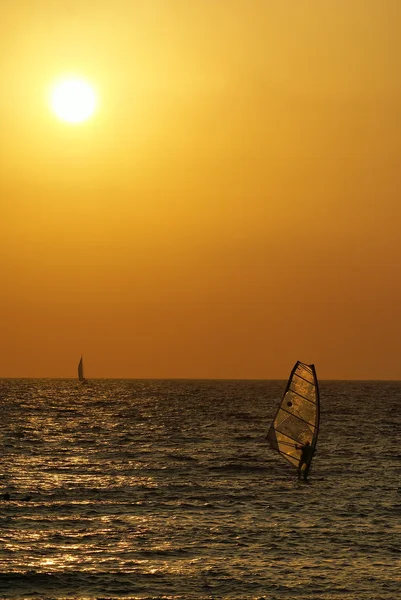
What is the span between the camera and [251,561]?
32750mm

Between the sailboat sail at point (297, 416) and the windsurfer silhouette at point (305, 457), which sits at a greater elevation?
the sailboat sail at point (297, 416)

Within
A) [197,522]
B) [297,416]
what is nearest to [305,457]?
[297,416]

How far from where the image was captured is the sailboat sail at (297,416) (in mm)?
51438

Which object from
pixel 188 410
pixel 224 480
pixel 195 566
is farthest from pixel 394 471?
pixel 188 410

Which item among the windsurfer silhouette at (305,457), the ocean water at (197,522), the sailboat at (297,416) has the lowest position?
the ocean water at (197,522)

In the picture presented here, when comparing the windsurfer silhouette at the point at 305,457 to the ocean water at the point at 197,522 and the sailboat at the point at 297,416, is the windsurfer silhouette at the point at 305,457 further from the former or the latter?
the ocean water at the point at 197,522

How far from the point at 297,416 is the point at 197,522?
13515 mm

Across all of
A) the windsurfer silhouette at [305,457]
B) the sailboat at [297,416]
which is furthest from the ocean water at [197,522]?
the sailboat at [297,416]

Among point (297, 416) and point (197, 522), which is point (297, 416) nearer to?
point (297, 416)

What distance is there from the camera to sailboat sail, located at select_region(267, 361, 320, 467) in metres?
51.4

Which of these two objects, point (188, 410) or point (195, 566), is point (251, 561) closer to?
point (195, 566)

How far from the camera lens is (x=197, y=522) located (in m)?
39.9

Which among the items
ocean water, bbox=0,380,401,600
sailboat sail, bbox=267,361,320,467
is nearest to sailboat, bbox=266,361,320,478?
sailboat sail, bbox=267,361,320,467

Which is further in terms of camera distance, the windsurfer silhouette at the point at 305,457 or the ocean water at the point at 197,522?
the windsurfer silhouette at the point at 305,457
